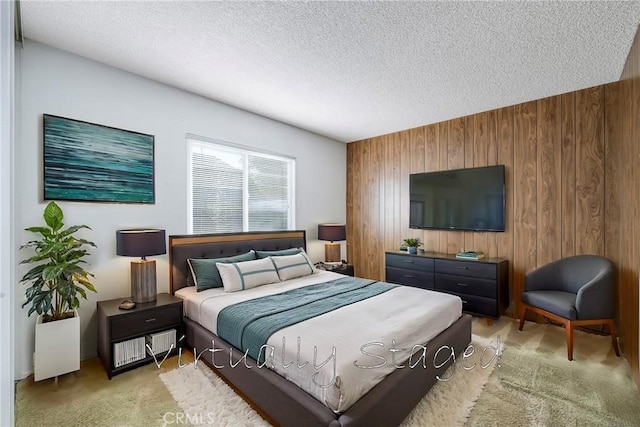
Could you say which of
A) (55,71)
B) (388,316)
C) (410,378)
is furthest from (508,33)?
(55,71)

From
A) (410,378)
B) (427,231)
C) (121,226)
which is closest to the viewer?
(410,378)

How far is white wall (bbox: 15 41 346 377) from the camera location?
234 centimetres

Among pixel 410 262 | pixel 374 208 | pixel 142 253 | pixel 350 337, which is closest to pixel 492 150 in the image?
pixel 410 262

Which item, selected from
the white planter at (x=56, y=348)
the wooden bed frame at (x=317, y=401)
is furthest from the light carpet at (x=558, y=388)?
the white planter at (x=56, y=348)

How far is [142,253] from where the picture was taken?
8.40 feet

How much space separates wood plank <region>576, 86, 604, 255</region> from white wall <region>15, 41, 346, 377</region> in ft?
12.5

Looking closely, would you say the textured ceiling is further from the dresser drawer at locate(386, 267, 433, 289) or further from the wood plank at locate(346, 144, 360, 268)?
the dresser drawer at locate(386, 267, 433, 289)

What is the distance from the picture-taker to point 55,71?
2.48 m

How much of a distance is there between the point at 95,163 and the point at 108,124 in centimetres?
39

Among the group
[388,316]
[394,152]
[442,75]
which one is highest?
[442,75]

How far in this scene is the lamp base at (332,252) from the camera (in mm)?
4770

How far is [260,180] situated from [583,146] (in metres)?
3.86

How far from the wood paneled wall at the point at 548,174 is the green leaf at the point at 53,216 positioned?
412 cm

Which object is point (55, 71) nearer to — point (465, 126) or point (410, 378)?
point (410, 378)
